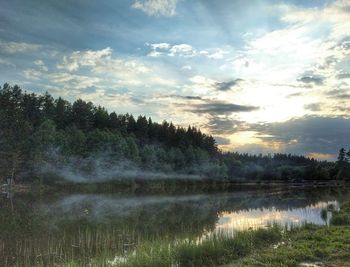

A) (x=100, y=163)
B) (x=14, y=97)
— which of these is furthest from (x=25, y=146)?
(x=14, y=97)

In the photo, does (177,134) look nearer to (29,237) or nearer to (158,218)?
(158,218)

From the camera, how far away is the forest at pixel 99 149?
8800 centimetres

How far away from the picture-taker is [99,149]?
107m

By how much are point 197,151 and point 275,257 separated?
131389 millimetres

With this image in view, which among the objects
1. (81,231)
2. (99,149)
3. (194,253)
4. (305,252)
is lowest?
(81,231)

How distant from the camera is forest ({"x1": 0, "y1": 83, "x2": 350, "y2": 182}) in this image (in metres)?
88.0

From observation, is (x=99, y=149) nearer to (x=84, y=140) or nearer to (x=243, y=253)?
(x=84, y=140)

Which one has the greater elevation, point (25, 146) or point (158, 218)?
point (25, 146)

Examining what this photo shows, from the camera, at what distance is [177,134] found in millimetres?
→ 159375

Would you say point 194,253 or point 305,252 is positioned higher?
point 305,252

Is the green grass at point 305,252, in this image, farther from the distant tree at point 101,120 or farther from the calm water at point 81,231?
the distant tree at point 101,120

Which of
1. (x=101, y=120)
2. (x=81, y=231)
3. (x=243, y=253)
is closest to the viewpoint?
(x=243, y=253)

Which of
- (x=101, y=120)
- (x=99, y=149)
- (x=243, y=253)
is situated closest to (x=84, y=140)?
(x=99, y=149)

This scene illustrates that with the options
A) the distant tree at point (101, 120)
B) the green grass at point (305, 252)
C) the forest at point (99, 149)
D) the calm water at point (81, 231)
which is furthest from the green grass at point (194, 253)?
the distant tree at point (101, 120)
